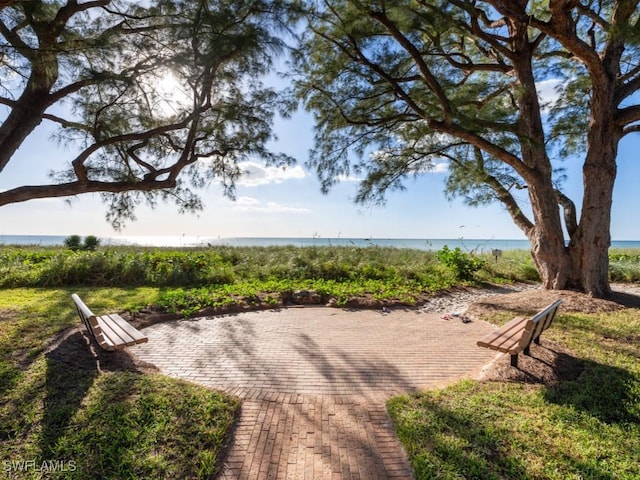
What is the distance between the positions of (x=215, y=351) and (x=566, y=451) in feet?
13.3

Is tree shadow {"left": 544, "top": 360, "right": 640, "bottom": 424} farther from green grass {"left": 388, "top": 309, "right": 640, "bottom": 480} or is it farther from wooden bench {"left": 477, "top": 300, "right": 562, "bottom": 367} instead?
wooden bench {"left": 477, "top": 300, "right": 562, "bottom": 367}

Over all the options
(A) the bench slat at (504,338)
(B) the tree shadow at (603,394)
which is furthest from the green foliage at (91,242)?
(B) the tree shadow at (603,394)

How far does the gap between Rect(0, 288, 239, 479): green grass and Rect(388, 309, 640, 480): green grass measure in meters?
1.68

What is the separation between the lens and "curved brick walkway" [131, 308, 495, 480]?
7.97 feet

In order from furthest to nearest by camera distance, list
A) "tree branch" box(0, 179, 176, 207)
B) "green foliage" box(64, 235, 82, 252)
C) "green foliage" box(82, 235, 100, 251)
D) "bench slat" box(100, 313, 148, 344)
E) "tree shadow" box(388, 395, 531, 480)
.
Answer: "green foliage" box(64, 235, 82, 252), "green foliage" box(82, 235, 100, 251), "tree branch" box(0, 179, 176, 207), "bench slat" box(100, 313, 148, 344), "tree shadow" box(388, 395, 531, 480)

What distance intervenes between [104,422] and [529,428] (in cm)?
359

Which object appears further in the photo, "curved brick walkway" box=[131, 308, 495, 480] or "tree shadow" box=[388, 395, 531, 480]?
"curved brick walkway" box=[131, 308, 495, 480]

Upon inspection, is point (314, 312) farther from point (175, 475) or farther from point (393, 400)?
point (175, 475)

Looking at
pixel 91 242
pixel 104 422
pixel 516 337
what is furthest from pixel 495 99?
pixel 91 242

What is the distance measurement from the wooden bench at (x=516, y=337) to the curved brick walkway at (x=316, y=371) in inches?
22.8

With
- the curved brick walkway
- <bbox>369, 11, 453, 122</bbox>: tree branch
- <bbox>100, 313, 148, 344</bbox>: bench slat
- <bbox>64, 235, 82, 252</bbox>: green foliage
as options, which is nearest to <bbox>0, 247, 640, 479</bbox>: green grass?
the curved brick walkway

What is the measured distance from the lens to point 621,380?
3.49 m

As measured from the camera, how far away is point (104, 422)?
2658mm

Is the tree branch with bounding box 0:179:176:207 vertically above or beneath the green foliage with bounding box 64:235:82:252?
above
